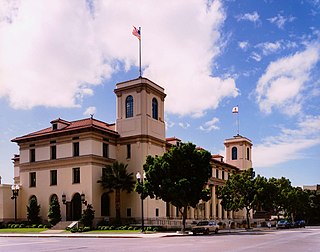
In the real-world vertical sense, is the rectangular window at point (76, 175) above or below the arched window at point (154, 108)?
below

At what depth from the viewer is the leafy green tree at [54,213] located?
184ft

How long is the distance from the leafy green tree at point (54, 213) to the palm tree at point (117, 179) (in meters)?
6.21

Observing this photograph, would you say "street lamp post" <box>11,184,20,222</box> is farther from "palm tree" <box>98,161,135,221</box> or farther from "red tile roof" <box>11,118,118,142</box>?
"palm tree" <box>98,161,135,221</box>

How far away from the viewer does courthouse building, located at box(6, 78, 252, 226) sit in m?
57.0

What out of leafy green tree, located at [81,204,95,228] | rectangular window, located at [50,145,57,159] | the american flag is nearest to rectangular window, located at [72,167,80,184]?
rectangular window, located at [50,145,57,159]

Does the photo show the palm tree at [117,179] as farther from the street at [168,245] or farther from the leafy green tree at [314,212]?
the leafy green tree at [314,212]

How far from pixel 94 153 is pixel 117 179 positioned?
14.3 feet

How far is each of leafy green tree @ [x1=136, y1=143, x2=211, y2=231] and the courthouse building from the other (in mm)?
12110

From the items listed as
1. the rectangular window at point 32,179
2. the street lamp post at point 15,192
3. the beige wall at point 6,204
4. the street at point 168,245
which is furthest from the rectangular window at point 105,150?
the street at point 168,245

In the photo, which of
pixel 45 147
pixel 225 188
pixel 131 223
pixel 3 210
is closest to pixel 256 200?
pixel 225 188

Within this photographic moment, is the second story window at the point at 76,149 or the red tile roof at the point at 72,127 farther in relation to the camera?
the red tile roof at the point at 72,127

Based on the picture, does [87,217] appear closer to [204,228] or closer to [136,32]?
[204,228]

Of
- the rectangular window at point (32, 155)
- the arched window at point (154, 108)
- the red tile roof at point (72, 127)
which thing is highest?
the arched window at point (154, 108)

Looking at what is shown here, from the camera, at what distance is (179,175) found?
45656mm
